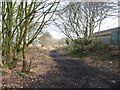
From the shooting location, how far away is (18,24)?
10164 millimetres

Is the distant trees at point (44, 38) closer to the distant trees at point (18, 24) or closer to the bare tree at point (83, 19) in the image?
the bare tree at point (83, 19)

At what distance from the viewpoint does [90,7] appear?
21703 mm

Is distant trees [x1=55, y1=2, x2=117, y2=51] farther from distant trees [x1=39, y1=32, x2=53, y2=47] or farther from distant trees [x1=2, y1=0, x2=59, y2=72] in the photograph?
distant trees [x1=2, y1=0, x2=59, y2=72]

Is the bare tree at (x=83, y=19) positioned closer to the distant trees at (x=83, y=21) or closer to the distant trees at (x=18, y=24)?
the distant trees at (x=83, y=21)

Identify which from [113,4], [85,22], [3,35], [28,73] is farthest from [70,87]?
[85,22]

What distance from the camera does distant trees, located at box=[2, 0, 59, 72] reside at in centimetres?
1028

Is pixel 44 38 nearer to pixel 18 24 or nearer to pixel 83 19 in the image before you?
pixel 83 19

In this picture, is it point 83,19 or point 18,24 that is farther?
point 83,19

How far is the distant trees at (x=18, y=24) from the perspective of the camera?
10281mm

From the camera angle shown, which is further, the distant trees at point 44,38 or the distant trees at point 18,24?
the distant trees at point 44,38

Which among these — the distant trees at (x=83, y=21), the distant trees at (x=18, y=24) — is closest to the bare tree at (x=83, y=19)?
the distant trees at (x=83, y=21)

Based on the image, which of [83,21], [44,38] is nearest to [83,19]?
[83,21]

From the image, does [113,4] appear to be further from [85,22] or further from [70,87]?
[85,22]

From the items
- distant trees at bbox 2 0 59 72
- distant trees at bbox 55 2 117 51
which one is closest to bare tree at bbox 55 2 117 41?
distant trees at bbox 55 2 117 51
